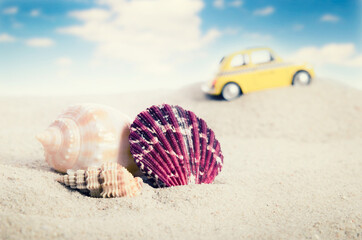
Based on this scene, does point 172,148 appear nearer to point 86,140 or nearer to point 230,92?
point 86,140

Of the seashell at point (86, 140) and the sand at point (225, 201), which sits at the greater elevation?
the seashell at point (86, 140)

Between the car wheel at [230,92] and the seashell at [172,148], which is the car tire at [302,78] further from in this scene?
the seashell at [172,148]

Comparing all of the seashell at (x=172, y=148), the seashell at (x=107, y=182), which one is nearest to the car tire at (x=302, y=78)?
the seashell at (x=172, y=148)

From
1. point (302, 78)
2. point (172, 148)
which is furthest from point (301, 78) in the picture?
point (172, 148)

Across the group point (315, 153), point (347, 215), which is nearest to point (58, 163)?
point (347, 215)

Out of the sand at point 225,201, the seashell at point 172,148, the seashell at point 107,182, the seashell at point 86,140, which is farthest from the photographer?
the seashell at point 86,140

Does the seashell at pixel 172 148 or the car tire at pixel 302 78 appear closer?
the seashell at pixel 172 148

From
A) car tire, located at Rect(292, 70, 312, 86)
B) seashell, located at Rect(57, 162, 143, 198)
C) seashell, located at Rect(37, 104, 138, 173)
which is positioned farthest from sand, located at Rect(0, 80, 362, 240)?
car tire, located at Rect(292, 70, 312, 86)
